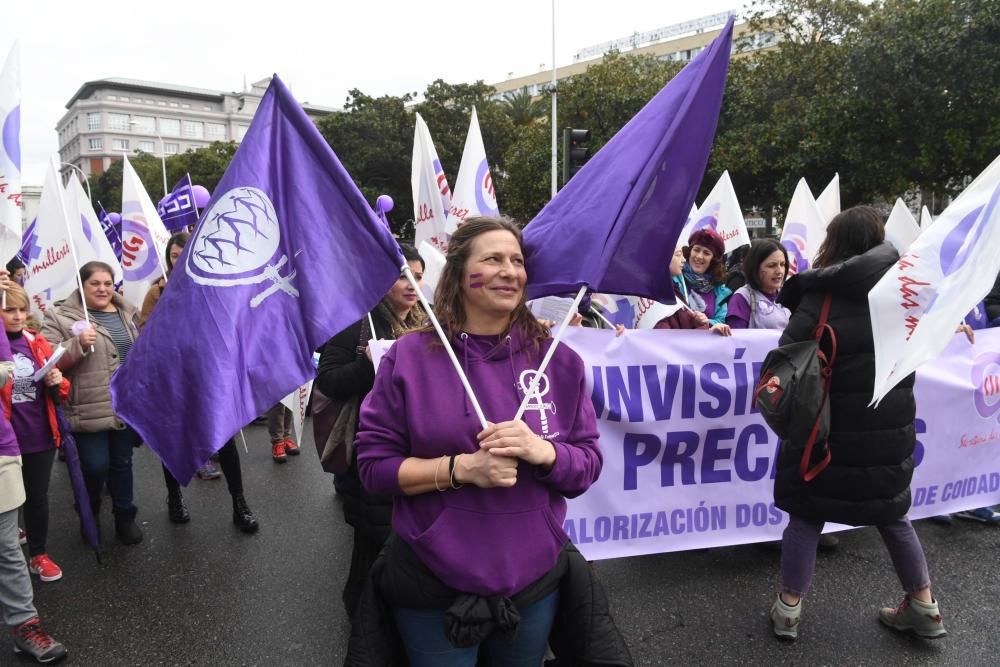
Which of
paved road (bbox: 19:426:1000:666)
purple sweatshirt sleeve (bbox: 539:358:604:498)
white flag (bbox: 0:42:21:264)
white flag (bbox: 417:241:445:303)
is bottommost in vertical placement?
paved road (bbox: 19:426:1000:666)

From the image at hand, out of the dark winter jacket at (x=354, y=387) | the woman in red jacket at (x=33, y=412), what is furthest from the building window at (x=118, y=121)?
the dark winter jacket at (x=354, y=387)

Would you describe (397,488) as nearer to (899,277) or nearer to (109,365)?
(899,277)

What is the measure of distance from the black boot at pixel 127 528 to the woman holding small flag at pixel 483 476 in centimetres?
330

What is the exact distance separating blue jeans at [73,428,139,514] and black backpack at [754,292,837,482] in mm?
3894

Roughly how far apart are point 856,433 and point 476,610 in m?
2.01

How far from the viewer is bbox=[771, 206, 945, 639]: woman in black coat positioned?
285cm

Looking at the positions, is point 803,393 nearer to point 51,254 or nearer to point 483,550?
point 483,550

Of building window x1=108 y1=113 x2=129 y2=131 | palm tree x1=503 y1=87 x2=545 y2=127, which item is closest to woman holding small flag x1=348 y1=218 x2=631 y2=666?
palm tree x1=503 y1=87 x2=545 y2=127

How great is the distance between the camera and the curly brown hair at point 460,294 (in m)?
1.88

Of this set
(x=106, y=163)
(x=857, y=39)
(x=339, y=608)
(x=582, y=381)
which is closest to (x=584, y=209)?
(x=582, y=381)

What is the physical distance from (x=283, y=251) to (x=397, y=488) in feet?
3.18

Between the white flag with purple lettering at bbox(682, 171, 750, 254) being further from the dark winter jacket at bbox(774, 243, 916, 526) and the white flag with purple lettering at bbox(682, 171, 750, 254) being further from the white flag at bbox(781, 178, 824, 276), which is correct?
the dark winter jacket at bbox(774, 243, 916, 526)

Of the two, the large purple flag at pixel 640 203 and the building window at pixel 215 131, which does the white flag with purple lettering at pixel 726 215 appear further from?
the building window at pixel 215 131

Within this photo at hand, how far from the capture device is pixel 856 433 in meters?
2.89
